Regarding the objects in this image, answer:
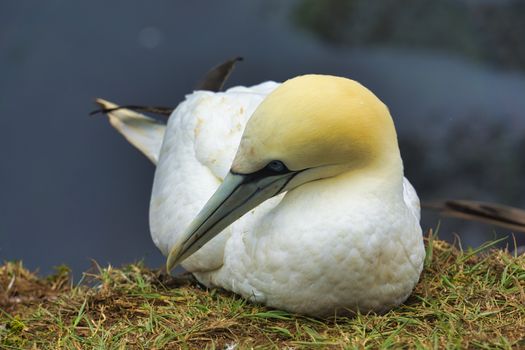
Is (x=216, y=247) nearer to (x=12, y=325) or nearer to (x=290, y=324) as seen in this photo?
(x=290, y=324)

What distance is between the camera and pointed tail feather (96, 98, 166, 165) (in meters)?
5.80

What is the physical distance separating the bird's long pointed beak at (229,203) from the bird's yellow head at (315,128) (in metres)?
0.07

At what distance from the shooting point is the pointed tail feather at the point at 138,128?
5.80 meters

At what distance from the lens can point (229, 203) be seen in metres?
3.61

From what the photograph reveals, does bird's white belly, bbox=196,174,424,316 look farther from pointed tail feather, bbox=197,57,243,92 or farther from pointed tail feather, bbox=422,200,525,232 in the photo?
pointed tail feather, bbox=197,57,243,92

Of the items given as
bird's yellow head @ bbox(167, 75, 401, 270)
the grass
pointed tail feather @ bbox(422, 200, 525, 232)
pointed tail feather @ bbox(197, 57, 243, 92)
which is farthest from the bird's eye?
pointed tail feather @ bbox(422, 200, 525, 232)

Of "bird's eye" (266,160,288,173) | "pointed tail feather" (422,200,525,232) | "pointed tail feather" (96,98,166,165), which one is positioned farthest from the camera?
"pointed tail feather" (96,98,166,165)

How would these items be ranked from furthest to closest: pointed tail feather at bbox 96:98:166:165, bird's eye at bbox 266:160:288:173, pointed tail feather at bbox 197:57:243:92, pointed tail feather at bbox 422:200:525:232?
pointed tail feather at bbox 96:98:166:165 → pointed tail feather at bbox 197:57:243:92 → pointed tail feather at bbox 422:200:525:232 → bird's eye at bbox 266:160:288:173

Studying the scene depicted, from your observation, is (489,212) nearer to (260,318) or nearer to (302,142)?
(260,318)

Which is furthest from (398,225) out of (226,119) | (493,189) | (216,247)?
(493,189)

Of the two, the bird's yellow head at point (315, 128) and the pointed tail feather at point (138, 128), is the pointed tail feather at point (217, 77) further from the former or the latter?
the bird's yellow head at point (315, 128)

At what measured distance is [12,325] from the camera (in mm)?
4043

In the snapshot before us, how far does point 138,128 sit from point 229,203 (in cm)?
245

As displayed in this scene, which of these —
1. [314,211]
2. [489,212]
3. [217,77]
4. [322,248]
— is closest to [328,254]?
[322,248]
